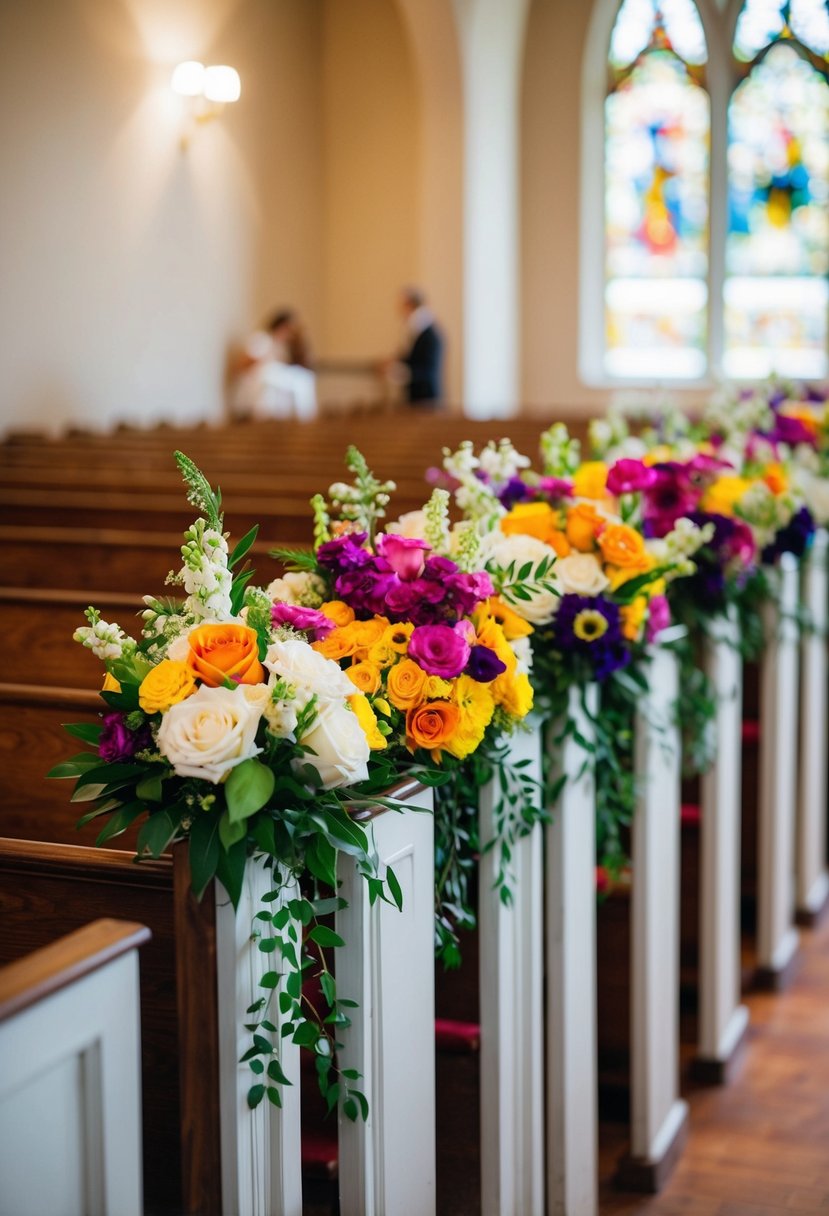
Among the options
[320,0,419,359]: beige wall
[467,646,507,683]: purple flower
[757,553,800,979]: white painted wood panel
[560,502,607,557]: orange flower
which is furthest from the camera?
[320,0,419,359]: beige wall

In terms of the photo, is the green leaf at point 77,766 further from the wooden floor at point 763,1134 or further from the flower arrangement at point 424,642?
the wooden floor at point 763,1134

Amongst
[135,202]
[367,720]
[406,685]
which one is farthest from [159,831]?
[135,202]

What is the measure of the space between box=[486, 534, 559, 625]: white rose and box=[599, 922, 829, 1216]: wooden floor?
1.42 m

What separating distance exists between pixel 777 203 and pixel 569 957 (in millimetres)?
9939

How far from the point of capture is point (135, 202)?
8.20 metres

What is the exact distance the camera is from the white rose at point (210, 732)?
1519 millimetres

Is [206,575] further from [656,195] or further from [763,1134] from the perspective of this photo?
[656,195]

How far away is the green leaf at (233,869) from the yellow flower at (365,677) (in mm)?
337

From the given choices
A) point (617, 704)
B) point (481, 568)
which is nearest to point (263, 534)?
point (617, 704)

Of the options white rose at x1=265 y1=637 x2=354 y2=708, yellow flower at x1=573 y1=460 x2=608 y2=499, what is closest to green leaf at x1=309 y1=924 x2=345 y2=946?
white rose at x1=265 y1=637 x2=354 y2=708

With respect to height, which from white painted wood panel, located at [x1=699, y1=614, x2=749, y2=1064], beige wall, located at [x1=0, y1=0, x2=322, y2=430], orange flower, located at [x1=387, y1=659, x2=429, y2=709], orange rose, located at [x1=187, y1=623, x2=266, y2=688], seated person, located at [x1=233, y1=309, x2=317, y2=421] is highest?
beige wall, located at [x1=0, y1=0, x2=322, y2=430]

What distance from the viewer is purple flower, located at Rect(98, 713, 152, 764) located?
1.61 metres

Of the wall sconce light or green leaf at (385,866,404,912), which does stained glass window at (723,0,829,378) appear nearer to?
the wall sconce light

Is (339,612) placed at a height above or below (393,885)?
above
